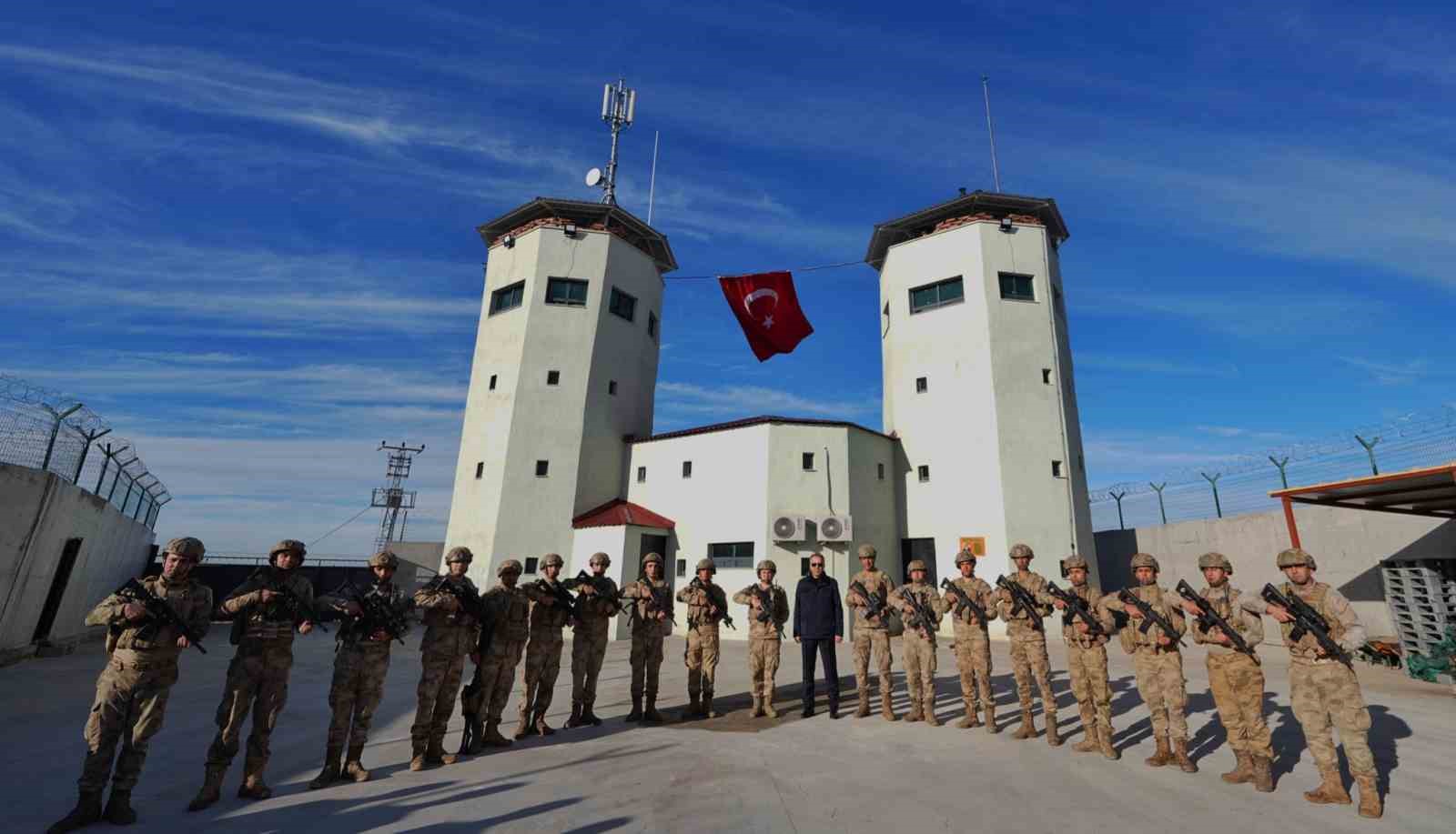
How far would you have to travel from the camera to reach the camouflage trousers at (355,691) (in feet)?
16.9

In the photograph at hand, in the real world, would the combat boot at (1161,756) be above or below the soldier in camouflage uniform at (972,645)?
below

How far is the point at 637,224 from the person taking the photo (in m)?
24.4

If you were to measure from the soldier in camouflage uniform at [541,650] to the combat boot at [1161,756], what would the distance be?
5.96 m

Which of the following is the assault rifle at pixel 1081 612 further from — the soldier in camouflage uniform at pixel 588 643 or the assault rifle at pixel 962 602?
the soldier in camouflage uniform at pixel 588 643

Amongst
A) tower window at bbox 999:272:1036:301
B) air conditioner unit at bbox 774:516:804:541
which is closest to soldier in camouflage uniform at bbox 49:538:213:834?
air conditioner unit at bbox 774:516:804:541

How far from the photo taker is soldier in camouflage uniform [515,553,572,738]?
22.0 ft

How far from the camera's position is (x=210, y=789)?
4.56 m

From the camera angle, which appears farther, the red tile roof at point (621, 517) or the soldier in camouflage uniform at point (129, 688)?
the red tile roof at point (621, 517)

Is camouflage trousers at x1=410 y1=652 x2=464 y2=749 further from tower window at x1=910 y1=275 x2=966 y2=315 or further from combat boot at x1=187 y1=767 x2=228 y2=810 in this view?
tower window at x1=910 y1=275 x2=966 y2=315

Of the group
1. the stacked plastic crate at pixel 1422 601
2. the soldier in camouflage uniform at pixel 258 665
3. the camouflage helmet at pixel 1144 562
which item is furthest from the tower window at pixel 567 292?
the stacked plastic crate at pixel 1422 601

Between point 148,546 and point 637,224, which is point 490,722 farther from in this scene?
point 148,546

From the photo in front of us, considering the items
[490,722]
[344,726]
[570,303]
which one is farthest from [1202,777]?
[570,303]

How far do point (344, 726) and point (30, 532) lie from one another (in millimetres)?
9979

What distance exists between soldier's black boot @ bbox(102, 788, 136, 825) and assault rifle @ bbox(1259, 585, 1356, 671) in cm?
855
